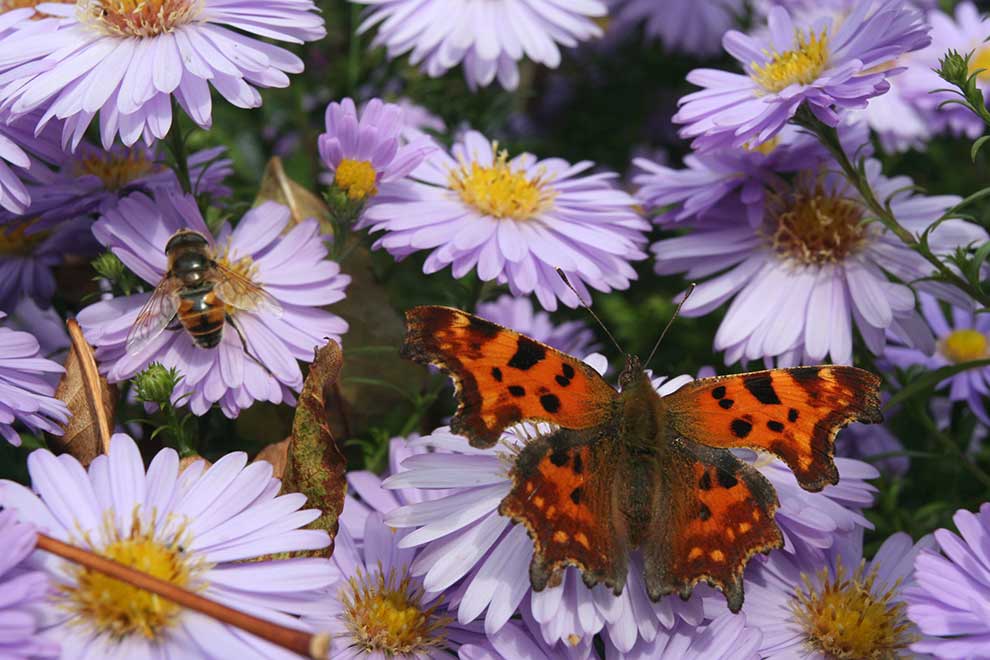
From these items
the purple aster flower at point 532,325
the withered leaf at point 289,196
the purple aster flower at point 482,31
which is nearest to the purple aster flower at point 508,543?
the withered leaf at point 289,196

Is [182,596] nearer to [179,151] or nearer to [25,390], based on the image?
[25,390]

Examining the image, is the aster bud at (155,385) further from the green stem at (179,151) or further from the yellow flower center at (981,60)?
the yellow flower center at (981,60)

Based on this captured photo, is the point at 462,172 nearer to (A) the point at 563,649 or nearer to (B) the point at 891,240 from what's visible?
(B) the point at 891,240

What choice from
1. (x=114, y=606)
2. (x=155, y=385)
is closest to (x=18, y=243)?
(x=155, y=385)

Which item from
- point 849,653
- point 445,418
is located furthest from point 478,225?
point 849,653

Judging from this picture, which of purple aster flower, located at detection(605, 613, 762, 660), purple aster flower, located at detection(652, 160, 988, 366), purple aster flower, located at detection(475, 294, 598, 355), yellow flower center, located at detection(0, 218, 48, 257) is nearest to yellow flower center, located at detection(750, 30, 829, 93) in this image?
purple aster flower, located at detection(652, 160, 988, 366)

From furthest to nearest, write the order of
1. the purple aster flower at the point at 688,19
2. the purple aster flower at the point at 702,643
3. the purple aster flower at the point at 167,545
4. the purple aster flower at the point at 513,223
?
the purple aster flower at the point at 688,19 → the purple aster flower at the point at 513,223 → the purple aster flower at the point at 702,643 → the purple aster flower at the point at 167,545

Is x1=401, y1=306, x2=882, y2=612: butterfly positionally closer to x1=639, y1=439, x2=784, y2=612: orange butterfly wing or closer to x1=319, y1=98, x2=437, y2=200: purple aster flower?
x1=639, y1=439, x2=784, y2=612: orange butterfly wing
